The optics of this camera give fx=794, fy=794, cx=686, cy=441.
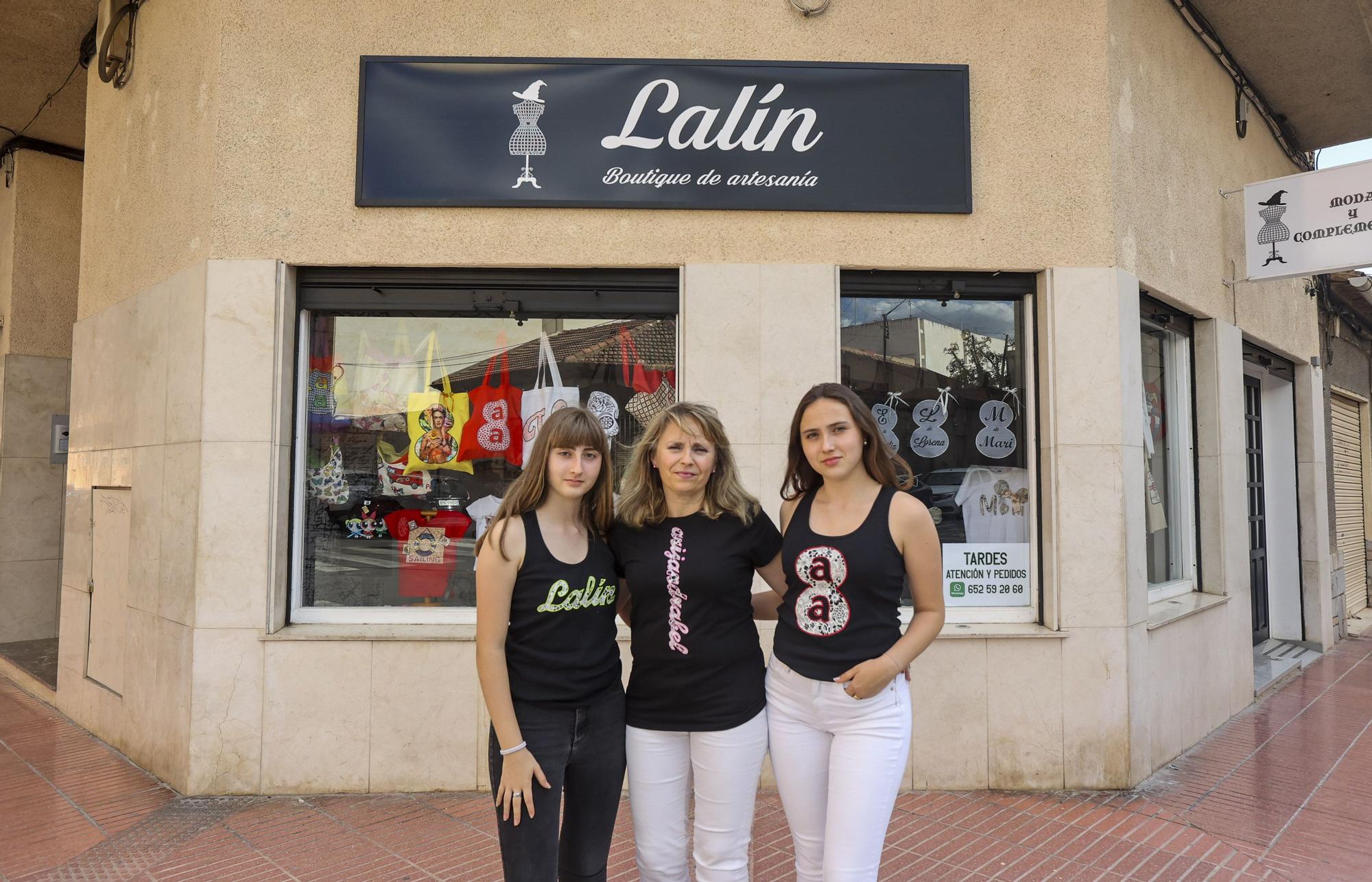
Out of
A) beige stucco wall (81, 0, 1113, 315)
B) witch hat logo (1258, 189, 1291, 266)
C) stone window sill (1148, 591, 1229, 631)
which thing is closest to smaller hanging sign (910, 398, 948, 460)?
beige stucco wall (81, 0, 1113, 315)

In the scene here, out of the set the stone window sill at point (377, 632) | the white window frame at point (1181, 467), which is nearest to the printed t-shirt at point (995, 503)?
the white window frame at point (1181, 467)

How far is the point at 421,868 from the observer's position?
3.50 m

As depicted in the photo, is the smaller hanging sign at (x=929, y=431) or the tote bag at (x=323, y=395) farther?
the smaller hanging sign at (x=929, y=431)

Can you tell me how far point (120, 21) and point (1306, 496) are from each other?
36.4 feet

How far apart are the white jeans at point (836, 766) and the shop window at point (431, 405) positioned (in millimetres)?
2670

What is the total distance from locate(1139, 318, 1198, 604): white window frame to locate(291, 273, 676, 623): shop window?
3928mm

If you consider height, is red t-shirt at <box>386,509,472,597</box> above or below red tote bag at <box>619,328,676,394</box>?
below

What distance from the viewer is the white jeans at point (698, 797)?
7.43 feet

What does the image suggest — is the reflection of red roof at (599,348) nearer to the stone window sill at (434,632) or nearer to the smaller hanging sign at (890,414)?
the smaller hanging sign at (890,414)

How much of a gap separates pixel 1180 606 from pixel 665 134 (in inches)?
180

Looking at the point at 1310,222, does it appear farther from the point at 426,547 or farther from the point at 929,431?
the point at 426,547

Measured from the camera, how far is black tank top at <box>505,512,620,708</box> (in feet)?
7.27

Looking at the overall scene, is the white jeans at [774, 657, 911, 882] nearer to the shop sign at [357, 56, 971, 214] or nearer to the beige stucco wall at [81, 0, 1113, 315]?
the beige stucco wall at [81, 0, 1113, 315]

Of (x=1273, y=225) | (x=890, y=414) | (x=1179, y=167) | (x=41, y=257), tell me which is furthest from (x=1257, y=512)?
(x=41, y=257)
